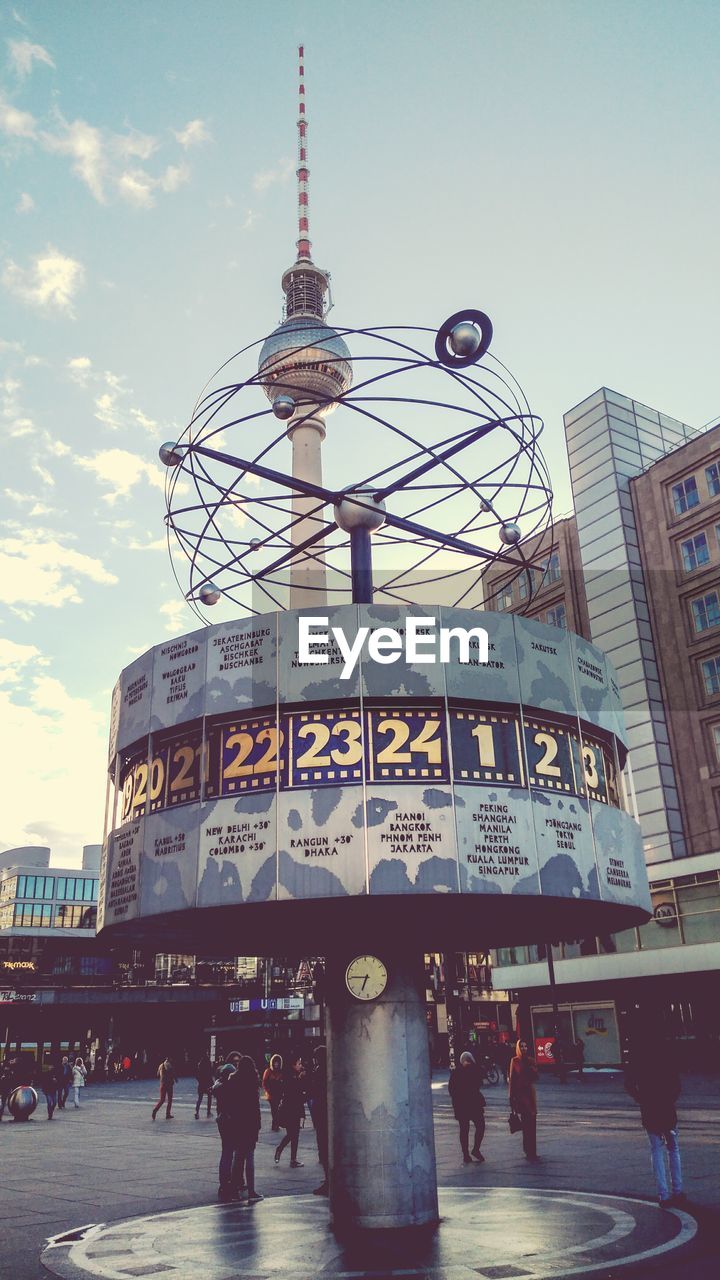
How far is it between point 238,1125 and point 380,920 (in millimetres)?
4432

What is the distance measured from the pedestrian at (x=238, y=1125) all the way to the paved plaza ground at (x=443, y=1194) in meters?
0.47

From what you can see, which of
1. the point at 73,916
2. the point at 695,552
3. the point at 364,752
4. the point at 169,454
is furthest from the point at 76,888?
the point at 364,752

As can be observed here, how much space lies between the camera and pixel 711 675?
49375 mm

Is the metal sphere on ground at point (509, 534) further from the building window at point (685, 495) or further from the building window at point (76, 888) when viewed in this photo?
the building window at point (76, 888)

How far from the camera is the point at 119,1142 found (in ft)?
81.5

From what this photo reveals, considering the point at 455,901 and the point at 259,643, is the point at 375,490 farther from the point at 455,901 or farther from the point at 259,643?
the point at 455,901

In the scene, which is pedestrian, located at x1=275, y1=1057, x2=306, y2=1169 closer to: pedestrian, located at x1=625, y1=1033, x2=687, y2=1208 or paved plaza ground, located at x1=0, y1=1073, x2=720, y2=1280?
paved plaza ground, located at x1=0, y1=1073, x2=720, y2=1280

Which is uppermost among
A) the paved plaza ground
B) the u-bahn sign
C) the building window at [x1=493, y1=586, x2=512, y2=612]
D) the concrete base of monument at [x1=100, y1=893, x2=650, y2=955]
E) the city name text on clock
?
the building window at [x1=493, y1=586, x2=512, y2=612]

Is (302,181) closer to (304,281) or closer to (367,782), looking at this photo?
(304,281)

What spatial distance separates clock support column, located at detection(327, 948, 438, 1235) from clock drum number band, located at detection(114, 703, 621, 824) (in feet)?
9.60

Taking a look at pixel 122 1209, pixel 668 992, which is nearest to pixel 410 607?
pixel 122 1209

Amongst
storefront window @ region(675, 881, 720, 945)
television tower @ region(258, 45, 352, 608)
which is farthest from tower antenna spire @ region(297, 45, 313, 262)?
storefront window @ region(675, 881, 720, 945)

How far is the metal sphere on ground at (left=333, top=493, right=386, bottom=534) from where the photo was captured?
1441cm

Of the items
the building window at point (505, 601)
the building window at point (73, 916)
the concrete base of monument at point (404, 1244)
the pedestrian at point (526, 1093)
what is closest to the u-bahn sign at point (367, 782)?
the concrete base of monument at point (404, 1244)
